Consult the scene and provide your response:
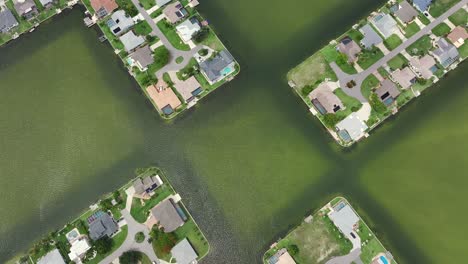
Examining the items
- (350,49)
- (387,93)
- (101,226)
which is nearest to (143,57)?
(101,226)

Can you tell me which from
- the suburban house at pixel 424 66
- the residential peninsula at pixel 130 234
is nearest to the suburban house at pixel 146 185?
the residential peninsula at pixel 130 234

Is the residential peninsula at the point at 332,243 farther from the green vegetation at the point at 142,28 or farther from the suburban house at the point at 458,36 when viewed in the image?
the green vegetation at the point at 142,28

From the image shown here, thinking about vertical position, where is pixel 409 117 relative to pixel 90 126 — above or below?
below

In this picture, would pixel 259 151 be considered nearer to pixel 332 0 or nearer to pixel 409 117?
pixel 409 117

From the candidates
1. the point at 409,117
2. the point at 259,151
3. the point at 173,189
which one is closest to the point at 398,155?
the point at 409,117

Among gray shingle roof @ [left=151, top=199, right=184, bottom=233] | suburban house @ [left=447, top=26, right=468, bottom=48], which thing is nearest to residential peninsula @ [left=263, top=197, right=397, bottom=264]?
gray shingle roof @ [left=151, top=199, right=184, bottom=233]

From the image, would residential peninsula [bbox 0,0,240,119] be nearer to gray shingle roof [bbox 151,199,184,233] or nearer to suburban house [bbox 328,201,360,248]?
gray shingle roof [bbox 151,199,184,233]

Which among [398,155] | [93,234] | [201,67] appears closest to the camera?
[93,234]
